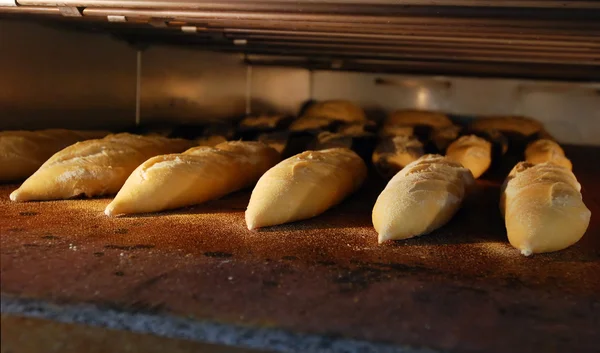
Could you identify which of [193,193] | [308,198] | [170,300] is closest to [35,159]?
[193,193]

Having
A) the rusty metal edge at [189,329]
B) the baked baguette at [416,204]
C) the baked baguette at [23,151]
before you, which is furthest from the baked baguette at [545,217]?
the baked baguette at [23,151]

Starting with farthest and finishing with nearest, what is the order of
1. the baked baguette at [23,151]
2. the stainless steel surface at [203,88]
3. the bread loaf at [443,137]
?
the bread loaf at [443,137]
the stainless steel surface at [203,88]
the baked baguette at [23,151]

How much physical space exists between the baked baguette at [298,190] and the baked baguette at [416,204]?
0.15 meters

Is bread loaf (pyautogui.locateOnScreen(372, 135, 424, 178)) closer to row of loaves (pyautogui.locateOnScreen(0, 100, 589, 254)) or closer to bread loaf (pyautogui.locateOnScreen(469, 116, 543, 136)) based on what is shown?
row of loaves (pyautogui.locateOnScreen(0, 100, 589, 254))

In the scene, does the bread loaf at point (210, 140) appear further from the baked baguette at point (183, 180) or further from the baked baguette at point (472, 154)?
the baked baguette at point (472, 154)

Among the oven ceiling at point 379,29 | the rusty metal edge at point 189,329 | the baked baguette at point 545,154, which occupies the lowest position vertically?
the baked baguette at point 545,154

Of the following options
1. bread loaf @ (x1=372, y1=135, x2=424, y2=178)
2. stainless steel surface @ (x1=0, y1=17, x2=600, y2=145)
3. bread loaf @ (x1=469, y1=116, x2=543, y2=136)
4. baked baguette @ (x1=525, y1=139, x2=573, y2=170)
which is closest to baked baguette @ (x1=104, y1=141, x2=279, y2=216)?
bread loaf @ (x1=372, y1=135, x2=424, y2=178)

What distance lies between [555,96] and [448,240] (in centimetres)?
200

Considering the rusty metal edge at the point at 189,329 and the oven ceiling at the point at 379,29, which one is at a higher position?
the oven ceiling at the point at 379,29

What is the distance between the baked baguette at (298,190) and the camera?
122 cm

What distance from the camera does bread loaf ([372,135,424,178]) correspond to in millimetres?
1865

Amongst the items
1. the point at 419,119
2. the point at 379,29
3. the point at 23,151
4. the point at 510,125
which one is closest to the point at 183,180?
the point at 23,151

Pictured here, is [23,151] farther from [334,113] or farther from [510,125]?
[510,125]

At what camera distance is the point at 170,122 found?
2455mm
